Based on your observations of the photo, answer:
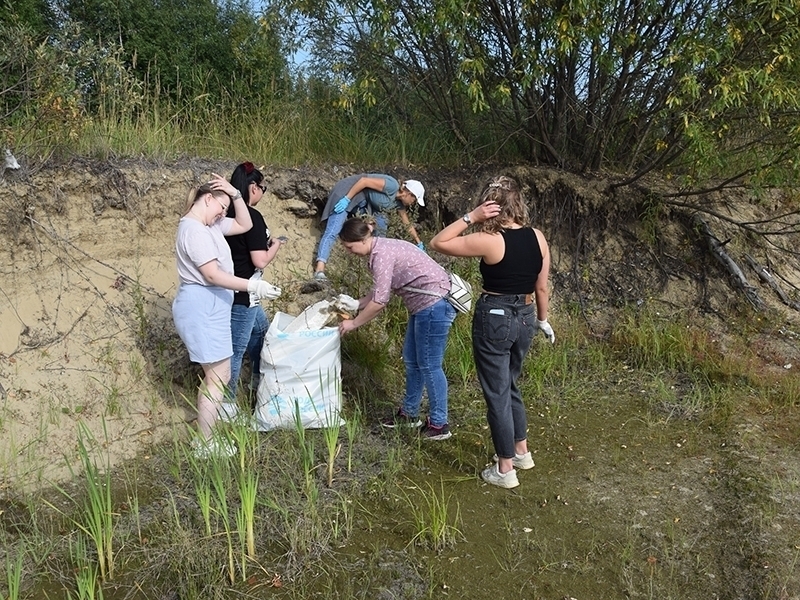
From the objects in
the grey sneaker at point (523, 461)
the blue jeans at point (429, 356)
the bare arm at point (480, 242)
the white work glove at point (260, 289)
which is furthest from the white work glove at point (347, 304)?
the grey sneaker at point (523, 461)

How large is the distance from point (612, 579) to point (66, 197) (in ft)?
14.2

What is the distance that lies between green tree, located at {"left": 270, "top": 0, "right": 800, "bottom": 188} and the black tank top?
235 centimetres

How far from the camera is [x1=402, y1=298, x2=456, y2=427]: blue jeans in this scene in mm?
4062

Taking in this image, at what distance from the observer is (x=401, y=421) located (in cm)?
447

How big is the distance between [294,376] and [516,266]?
1.55 meters

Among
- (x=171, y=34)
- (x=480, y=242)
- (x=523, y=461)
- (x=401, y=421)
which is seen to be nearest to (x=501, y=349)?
(x=480, y=242)

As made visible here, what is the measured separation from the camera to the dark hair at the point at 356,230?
3.85 metres

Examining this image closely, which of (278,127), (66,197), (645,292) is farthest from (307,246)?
(645,292)

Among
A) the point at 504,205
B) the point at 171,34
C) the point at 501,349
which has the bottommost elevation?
the point at 501,349

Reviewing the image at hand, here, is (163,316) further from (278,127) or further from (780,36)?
(780,36)

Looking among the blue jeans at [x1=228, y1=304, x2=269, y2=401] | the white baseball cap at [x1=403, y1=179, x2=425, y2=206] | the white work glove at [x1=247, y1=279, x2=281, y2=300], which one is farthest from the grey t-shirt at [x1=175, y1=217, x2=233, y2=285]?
the white baseball cap at [x1=403, y1=179, x2=425, y2=206]

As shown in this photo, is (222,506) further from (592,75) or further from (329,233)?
(592,75)

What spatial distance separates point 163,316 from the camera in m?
4.97

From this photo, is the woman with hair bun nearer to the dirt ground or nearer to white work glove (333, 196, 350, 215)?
the dirt ground
